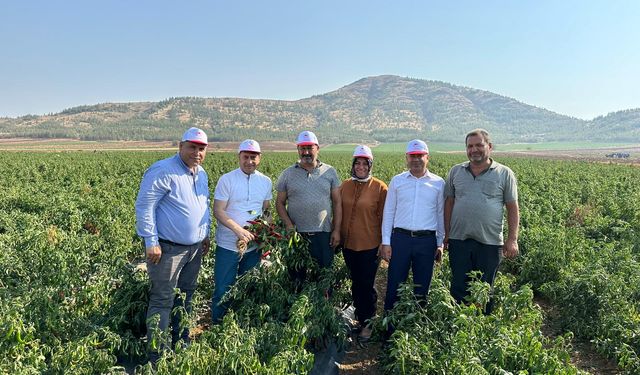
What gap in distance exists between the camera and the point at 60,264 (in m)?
4.17

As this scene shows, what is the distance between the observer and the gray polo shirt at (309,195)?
173 inches

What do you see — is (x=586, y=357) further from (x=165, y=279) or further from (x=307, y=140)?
(x=165, y=279)

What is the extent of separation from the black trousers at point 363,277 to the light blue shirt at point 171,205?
1779 millimetres

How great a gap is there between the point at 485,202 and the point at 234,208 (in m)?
2.71

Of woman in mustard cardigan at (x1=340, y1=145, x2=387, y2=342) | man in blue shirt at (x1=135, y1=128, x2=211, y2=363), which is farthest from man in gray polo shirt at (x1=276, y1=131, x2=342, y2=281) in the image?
man in blue shirt at (x1=135, y1=128, x2=211, y2=363)

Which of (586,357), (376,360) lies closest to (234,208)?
(376,360)

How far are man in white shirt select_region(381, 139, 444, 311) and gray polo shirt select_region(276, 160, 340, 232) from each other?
681 millimetres

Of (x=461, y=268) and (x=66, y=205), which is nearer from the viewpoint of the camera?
(x=461, y=268)

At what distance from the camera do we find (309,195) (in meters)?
4.40

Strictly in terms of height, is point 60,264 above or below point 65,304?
above

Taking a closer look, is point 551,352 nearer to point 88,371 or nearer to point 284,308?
point 284,308

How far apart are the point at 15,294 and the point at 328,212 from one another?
10.7 ft

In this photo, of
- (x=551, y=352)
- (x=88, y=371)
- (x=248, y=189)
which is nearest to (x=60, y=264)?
(x=88, y=371)

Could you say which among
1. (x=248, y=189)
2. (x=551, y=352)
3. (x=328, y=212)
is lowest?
(x=551, y=352)
